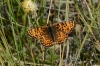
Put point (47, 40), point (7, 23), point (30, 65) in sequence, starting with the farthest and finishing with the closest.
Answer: point (7, 23), point (30, 65), point (47, 40)

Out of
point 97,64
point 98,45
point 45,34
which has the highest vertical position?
point 45,34

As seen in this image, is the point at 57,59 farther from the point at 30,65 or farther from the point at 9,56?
the point at 9,56

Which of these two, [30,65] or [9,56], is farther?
[30,65]

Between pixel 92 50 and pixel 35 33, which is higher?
pixel 35 33

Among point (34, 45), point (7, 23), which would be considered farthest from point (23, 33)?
point (7, 23)

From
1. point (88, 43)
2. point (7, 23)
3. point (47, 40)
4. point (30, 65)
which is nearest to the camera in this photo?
point (47, 40)
